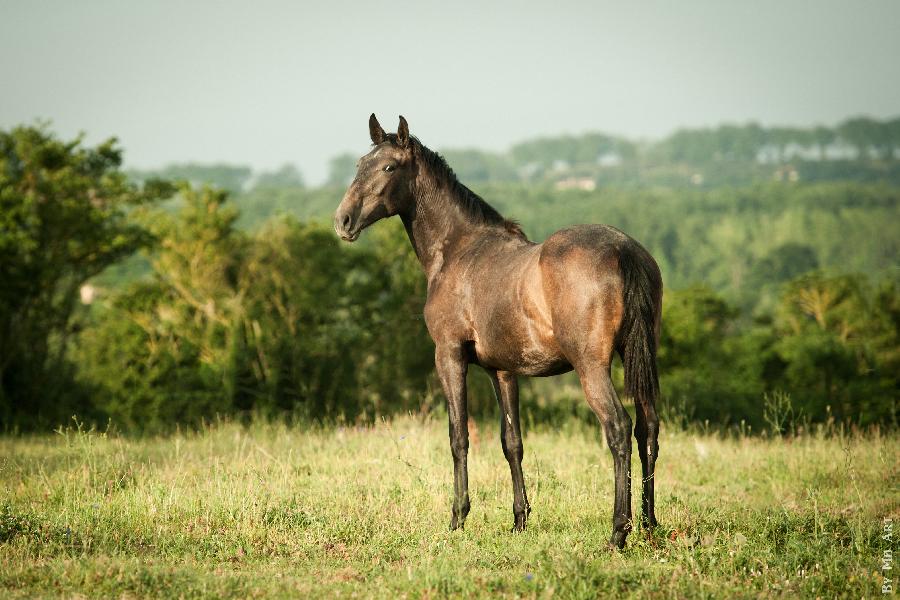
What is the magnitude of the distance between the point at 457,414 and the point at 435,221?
71.5 inches

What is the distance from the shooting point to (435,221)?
761 cm

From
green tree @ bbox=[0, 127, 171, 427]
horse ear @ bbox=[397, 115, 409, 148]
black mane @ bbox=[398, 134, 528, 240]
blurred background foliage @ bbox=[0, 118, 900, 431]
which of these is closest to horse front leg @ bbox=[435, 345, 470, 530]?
black mane @ bbox=[398, 134, 528, 240]

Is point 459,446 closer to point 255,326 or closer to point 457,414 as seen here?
point 457,414

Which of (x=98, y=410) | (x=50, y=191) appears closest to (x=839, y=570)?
(x=50, y=191)

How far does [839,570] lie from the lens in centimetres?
546

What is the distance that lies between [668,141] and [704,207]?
8510cm

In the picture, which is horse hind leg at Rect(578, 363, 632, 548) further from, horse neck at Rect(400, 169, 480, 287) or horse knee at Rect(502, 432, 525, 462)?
horse neck at Rect(400, 169, 480, 287)

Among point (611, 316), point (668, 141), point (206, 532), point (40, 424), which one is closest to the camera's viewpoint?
point (611, 316)

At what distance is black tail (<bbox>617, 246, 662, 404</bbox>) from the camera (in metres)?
5.88

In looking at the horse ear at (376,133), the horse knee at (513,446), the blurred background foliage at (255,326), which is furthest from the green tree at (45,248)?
the horse knee at (513,446)

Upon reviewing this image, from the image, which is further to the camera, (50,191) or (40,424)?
(50,191)

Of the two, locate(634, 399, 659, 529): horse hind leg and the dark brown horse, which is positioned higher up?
the dark brown horse

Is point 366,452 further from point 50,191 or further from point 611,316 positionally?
point 50,191

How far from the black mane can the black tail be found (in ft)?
5.65
